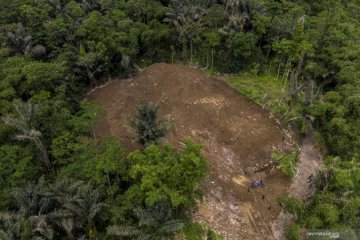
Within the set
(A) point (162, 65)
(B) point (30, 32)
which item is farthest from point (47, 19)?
(A) point (162, 65)

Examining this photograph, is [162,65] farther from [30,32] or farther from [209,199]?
[209,199]

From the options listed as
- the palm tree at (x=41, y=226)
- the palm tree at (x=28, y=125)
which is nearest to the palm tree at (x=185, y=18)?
the palm tree at (x=28, y=125)

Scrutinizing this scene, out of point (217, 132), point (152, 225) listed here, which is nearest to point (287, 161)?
point (217, 132)

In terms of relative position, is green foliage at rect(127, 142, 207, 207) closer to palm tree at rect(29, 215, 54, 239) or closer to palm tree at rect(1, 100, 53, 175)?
palm tree at rect(29, 215, 54, 239)

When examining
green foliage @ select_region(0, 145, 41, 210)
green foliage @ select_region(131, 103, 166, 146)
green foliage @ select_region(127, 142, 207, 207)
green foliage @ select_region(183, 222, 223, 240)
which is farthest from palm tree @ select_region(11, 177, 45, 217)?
green foliage @ select_region(183, 222, 223, 240)

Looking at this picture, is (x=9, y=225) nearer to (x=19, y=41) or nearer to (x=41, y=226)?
(x=41, y=226)
